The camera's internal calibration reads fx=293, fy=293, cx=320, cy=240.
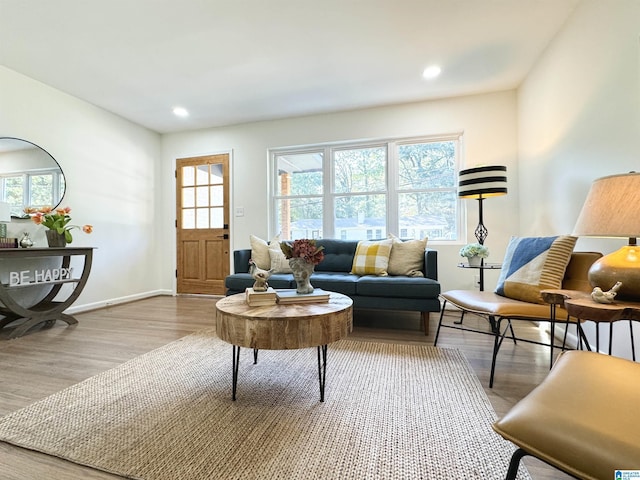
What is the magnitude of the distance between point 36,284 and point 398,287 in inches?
128

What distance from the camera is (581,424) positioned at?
0.67 m

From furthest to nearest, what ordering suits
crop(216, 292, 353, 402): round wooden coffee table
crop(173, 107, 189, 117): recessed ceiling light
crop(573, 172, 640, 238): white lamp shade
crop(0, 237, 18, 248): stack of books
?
crop(173, 107, 189, 117): recessed ceiling light, crop(0, 237, 18, 248): stack of books, crop(216, 292, 353, 402): round wooden coffee table, crop(573, 172, 640, 238): white lamp shade

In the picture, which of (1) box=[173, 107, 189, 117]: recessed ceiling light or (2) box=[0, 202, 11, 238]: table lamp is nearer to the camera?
(2) box=[0, 202, 11, 238]: table lamp

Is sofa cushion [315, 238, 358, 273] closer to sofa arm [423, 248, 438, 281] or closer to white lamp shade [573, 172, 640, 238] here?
sofa arm [423, 248, 438, 281]

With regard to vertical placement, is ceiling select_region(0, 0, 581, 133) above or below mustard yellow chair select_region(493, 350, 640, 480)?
above

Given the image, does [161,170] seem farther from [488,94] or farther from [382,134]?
[488,94]

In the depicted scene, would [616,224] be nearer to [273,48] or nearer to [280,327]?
[280,327]

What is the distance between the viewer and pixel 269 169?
4.17 m

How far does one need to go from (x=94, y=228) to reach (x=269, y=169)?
90.8 inches

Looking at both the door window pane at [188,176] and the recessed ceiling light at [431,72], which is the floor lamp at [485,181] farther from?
the door window pane at [188,176]

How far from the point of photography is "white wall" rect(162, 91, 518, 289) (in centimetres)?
335

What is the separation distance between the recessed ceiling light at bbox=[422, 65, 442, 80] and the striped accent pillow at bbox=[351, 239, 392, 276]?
1.72 metres

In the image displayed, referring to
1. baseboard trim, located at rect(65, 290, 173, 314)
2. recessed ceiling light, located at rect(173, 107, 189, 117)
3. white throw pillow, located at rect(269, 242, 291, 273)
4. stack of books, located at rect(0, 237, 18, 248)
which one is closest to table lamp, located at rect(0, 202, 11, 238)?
stack of books, located at rect(0, 237, 18, 248)

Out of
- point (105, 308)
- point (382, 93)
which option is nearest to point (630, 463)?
point (382, 93)
